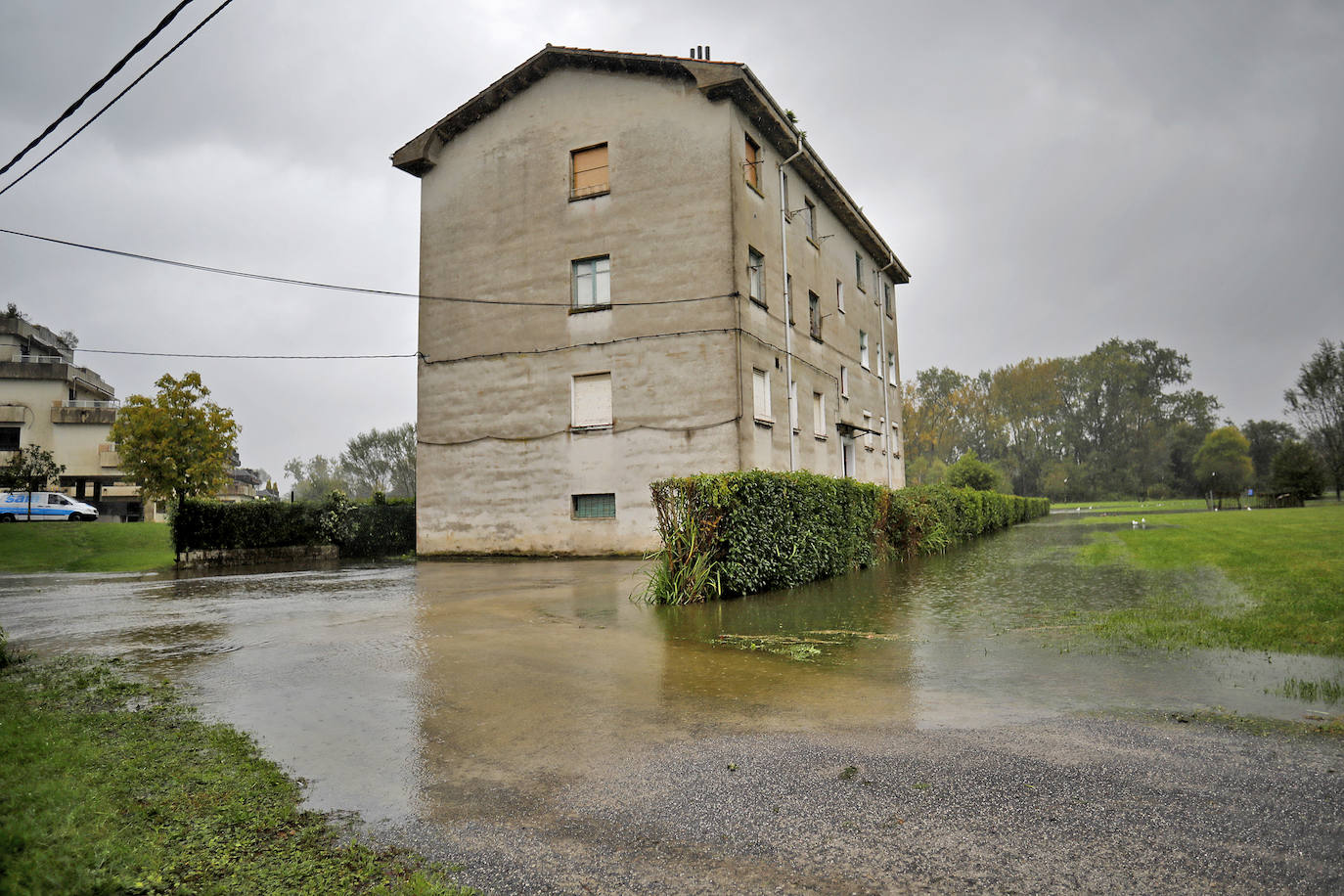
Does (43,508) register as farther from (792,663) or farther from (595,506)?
(792,663)

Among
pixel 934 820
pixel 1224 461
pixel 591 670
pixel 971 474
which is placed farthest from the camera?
pixel 1224 461

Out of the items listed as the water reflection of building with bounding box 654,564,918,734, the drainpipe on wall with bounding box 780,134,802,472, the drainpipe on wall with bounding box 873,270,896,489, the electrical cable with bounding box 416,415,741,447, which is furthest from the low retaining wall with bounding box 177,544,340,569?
the drainpipe on wall with bounding box 873,270,896,489

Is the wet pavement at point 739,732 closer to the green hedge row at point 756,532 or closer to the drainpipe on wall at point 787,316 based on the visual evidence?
the green hedge row at point 756,532

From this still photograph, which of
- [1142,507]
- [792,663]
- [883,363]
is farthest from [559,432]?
[1142,507]

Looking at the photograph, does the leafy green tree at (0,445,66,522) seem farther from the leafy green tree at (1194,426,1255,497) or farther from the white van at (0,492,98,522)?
the leafy green tree at (1194,426,1255,497)

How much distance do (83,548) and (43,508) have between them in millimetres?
17959

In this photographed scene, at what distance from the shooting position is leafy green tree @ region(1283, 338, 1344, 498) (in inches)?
2026

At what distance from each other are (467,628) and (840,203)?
22832 mm

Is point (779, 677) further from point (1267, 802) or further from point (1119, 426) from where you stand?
point (1119, 426)

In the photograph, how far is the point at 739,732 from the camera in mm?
3998

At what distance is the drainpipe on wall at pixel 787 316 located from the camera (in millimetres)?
21312

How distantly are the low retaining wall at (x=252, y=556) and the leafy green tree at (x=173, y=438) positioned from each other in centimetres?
1824

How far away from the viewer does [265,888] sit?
94.3 inches

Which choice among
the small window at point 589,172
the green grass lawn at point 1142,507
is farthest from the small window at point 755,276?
the green grass lawn at point 1142,507
